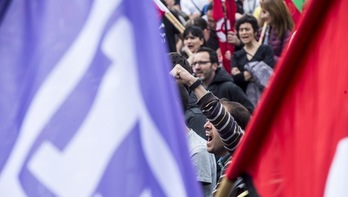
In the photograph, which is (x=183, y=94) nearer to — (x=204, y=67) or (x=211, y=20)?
(x=204, y=67)

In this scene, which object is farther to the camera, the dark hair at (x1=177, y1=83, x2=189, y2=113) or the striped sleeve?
the dark hair at (x1=177, y1=83, x2=189, y2=113)

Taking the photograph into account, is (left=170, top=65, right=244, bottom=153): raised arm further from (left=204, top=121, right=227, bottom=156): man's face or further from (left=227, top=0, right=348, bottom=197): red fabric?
(left=227, top=0, right=348, bottom=197): red fabric

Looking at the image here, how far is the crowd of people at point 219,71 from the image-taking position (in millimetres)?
6551

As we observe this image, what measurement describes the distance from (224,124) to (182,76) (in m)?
0.83

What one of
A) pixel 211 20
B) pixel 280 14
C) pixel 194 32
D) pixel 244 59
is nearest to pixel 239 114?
pixel 280 14

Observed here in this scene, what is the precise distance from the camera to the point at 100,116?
3.51 m

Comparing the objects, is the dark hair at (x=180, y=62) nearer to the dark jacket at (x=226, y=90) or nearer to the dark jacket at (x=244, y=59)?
the dark jacket at (x=226, y=90)

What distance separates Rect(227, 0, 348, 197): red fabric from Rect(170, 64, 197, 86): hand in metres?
3.39

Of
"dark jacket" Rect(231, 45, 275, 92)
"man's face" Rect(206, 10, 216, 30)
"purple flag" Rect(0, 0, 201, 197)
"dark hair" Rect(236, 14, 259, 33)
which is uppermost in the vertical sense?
"purple flag" Rect(0, 0, 201, 197)

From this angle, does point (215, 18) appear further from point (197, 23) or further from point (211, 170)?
point (211, 170)

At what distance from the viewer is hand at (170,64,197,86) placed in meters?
7.04

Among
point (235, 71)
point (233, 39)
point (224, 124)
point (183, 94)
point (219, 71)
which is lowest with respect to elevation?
point (235, 71)

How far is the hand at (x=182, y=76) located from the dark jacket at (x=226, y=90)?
280 cm

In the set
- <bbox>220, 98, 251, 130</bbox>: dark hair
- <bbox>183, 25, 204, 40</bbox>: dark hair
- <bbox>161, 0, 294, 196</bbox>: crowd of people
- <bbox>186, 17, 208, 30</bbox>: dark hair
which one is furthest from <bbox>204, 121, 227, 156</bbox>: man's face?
<bbox>186, 17, 208, 30</bbox>: dark hair
